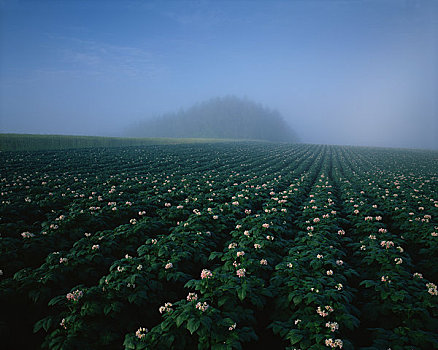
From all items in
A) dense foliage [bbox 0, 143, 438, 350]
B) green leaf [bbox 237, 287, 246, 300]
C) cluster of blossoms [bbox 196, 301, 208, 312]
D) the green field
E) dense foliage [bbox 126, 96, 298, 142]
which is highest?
dense foliage [bbox 126, 96, 298, 142]

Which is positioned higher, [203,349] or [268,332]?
[203,349]

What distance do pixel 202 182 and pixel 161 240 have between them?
10175 millimetres

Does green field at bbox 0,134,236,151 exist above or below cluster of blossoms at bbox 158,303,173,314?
above

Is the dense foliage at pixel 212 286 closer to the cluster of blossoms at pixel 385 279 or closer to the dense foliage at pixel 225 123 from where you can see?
the cluster of blossoms at pixel 385 279

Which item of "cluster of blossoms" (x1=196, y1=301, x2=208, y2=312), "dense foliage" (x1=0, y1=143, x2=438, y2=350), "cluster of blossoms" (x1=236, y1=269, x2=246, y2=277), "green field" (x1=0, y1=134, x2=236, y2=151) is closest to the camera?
"dense foliage" (x1=0, y1=143, x2=438, y2=350)

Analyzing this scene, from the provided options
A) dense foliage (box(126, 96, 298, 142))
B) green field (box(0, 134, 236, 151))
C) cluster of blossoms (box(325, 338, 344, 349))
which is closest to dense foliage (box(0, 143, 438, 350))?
cluster of blossoms (box(325, 338, 344, 349))

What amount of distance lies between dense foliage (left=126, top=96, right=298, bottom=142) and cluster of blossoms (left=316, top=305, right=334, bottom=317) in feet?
523

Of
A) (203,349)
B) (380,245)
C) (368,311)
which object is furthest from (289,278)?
(380,245)

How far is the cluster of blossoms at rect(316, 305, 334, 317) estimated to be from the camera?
13.6ft

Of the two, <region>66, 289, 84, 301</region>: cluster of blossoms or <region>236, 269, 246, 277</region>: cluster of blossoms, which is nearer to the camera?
<region>66, 289, 84, 301</region>: cluster of blossoms

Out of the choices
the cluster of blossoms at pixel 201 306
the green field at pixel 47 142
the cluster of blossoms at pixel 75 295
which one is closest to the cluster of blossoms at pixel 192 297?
the cluster of blossoms at pixel 201 306

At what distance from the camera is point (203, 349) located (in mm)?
3695

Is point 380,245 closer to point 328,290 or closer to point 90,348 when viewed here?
point 328,290

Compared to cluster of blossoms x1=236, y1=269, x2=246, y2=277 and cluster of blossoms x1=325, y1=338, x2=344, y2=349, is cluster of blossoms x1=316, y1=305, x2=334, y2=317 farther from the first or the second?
cluster of blossoms x1=236, y1=269, x2=246, y2=277
